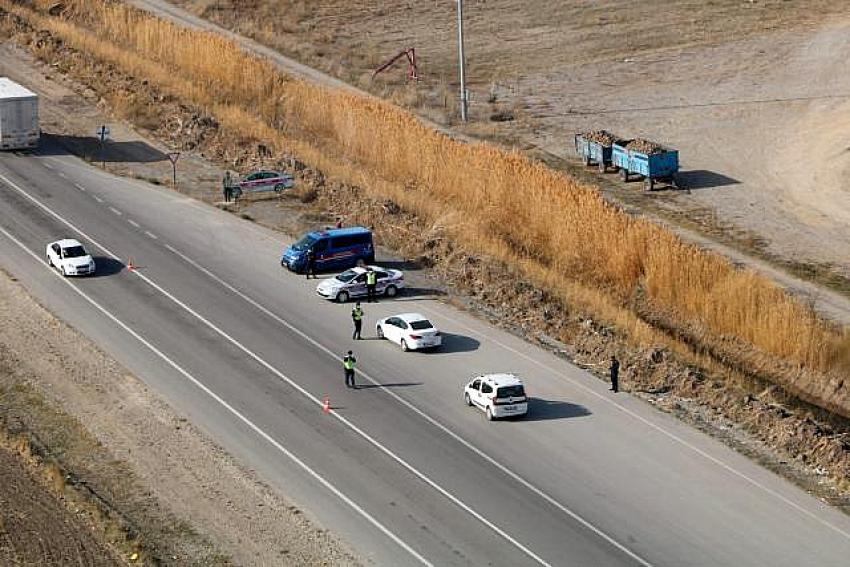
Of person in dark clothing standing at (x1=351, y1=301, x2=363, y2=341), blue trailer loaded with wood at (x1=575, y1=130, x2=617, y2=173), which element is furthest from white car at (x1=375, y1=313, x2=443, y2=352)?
blue trailer loaded with wood at (x1=575, y1=130, x2=617, y2=173)

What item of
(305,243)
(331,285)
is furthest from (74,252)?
(331,285)

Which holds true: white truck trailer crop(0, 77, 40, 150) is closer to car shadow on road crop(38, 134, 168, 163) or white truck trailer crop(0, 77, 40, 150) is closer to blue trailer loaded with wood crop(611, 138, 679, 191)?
car shadow on road crop(38, 134, 168, 163)

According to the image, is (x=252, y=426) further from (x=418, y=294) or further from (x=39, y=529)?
(x=418, y=294)

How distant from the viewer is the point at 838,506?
41750 mm

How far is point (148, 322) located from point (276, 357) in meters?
5.99

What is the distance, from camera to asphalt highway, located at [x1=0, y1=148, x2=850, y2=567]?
3956cm

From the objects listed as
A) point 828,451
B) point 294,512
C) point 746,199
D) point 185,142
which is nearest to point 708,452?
point 828,451

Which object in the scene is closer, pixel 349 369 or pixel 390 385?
pixel 349 369

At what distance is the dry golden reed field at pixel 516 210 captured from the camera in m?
53.9

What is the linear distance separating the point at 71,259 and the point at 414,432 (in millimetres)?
19777

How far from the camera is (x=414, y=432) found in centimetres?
4578

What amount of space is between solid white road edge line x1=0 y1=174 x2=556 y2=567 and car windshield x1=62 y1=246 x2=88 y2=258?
207cm

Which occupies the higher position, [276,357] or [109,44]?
[109,44]

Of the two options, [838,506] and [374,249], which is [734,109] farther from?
[838,506]
